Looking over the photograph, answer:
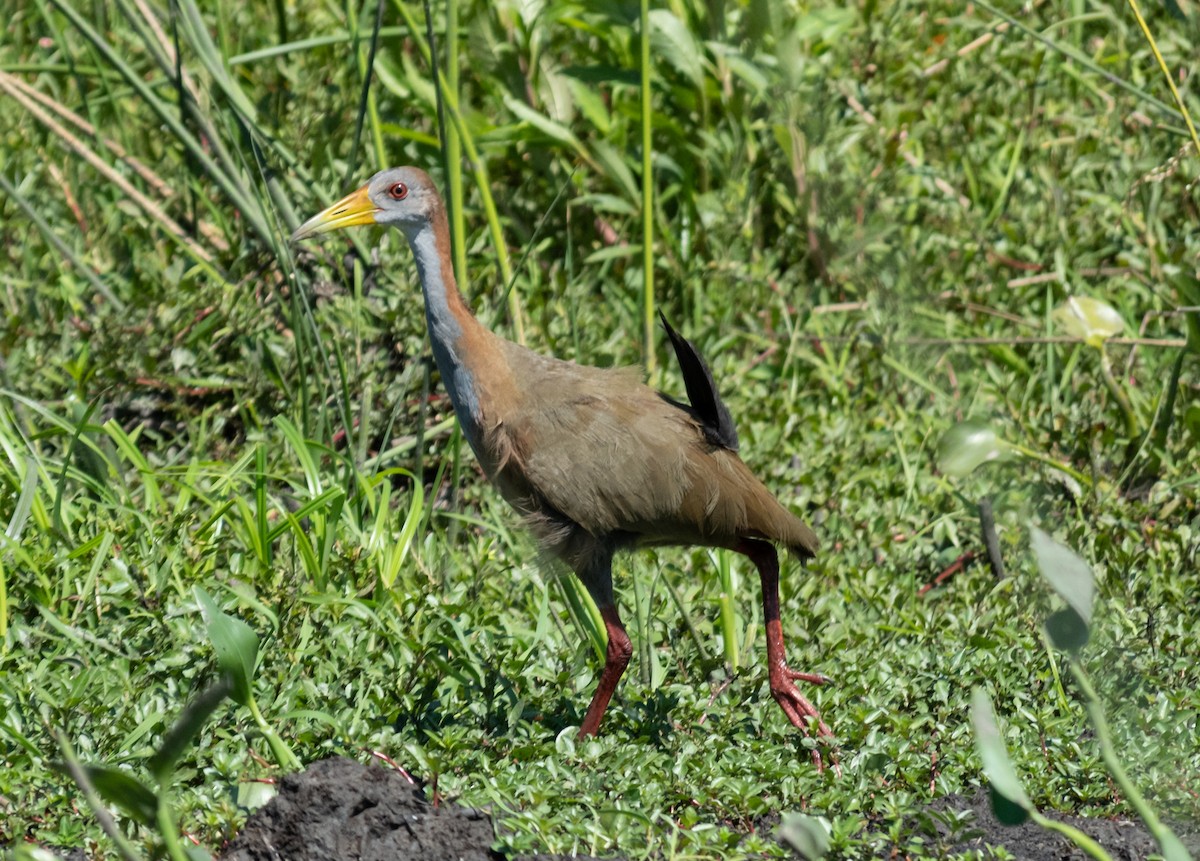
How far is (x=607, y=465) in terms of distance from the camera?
367cm

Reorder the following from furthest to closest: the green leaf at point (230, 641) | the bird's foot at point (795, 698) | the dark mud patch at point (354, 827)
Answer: the bird's foot at point (795, 698) < the dark mud patch at point (354, 827) < the green leaf at point (230, 641)

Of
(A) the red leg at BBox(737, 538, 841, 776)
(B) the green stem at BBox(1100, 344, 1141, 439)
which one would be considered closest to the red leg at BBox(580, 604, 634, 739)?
(A) the red leg at BBox(737, 538, 841, 776)

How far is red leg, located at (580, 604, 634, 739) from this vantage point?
11.6 feet

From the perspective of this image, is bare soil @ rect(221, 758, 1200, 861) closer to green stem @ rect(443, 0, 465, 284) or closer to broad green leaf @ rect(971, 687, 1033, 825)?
broad green leaf @ rect(971, 687, 1033, 825)

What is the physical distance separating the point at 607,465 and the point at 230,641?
1305mm

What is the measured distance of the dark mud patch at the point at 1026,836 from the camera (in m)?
2.92

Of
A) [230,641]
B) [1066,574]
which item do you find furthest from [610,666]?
[1066,574]

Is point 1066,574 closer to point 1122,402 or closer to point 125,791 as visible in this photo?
point 125,791

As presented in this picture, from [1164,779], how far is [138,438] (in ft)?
11.3

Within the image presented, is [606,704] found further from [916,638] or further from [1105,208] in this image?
[1105,208]

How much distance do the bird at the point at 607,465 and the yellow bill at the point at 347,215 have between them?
127 millimetres

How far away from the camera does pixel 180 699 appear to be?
11.2 ft

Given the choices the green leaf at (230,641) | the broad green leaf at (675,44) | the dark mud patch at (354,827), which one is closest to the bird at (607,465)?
the dark mud patch at (354,827)

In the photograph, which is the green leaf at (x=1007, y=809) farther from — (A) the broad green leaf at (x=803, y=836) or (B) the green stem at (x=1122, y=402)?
(B) the green stem at (x=1122, y=402)
